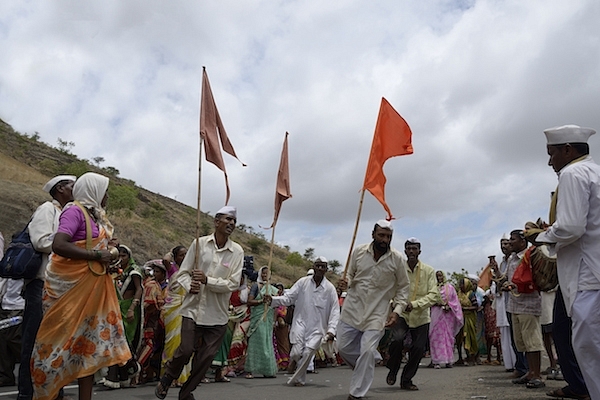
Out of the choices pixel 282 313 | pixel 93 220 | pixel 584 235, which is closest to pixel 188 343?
pixel 93 220

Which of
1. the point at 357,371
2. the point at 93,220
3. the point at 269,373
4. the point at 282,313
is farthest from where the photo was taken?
the point at 282,313

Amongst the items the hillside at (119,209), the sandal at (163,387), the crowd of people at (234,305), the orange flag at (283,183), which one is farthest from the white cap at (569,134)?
the hillside at (119,209)

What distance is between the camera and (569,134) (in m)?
5.02

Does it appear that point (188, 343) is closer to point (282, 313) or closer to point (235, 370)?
point (235, 370)

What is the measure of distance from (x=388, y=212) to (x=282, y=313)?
19.9 ft

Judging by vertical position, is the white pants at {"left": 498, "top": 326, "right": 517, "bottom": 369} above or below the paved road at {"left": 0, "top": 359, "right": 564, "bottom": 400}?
above

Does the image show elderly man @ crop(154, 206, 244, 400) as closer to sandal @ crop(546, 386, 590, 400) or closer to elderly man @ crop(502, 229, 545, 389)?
sandal @ crop(546, 386, 590, 400)

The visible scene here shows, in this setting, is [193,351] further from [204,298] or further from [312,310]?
[312,310]

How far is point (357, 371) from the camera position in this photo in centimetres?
712

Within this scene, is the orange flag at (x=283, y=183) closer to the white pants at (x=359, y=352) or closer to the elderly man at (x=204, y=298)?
the white pants at (x=359, y=352)

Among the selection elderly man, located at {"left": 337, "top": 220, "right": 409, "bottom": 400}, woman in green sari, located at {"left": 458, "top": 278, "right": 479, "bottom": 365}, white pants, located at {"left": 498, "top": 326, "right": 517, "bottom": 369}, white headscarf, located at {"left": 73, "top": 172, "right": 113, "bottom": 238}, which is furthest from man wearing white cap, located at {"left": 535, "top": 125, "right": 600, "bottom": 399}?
woman in green sari, located at {"left": 458, "top": 278, "right": 479, "bottom": 365}

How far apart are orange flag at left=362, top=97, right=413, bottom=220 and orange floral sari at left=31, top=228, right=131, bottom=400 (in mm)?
4217

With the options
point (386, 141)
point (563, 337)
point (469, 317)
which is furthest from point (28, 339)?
point (469, 317)

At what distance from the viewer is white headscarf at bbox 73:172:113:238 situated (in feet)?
18.0
